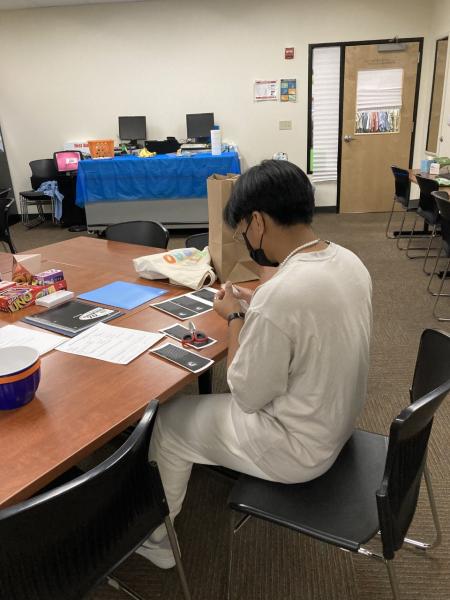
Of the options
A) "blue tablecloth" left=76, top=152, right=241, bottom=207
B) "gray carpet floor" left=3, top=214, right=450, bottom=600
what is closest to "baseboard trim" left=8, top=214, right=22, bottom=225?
"blue tablecloth" left=76, top=152, right=241, bottom=207

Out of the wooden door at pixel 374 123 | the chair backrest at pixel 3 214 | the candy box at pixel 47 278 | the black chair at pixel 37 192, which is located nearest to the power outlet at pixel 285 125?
the wooden door at pixel 374 123

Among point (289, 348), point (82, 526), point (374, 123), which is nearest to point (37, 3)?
point (374, 123)

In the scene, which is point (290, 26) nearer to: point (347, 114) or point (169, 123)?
point (347, 114)

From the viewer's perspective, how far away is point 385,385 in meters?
2.44

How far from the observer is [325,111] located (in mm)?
6223

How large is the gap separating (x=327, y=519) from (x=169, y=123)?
6.18m

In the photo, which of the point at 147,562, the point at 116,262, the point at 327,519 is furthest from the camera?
the point at 116,262

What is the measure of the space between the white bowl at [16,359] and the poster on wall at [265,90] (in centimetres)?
588

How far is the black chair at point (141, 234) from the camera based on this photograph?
255 centimetres

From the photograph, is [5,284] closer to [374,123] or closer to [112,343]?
[112,343]

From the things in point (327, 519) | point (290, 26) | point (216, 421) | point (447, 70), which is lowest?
point (327, 519)

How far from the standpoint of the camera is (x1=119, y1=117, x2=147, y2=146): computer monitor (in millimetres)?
6273

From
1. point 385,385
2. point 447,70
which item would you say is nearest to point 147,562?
point 385,385

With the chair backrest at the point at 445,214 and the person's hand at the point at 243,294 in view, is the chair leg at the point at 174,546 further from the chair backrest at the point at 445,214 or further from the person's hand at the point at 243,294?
the chair backrest at the point at 445,214
